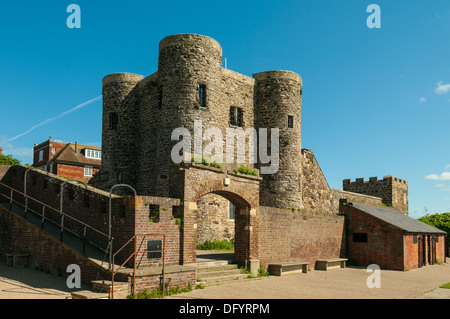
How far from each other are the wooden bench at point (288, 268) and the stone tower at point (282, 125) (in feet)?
21.8

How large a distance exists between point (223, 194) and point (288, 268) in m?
4.63

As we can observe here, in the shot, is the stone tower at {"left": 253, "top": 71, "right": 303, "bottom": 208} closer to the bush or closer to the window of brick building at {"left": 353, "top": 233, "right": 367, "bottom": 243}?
the window of brick building at {"left": 353, "top": 233, "right": 367, "bottom": 243}

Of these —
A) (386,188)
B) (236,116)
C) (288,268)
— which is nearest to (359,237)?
(288,268)

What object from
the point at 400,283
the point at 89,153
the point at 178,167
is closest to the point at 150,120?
the point at 178,167

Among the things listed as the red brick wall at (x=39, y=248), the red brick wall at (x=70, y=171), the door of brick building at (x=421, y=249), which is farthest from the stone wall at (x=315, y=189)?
the red brick wall at (x=70, y=171)

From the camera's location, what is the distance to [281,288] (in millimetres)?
13859

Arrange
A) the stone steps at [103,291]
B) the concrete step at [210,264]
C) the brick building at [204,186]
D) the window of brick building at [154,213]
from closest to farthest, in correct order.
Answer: the stone steps at [103,291], the window of brick building at [154,213], the brick building at [204,186], the concrete step at [210,264]

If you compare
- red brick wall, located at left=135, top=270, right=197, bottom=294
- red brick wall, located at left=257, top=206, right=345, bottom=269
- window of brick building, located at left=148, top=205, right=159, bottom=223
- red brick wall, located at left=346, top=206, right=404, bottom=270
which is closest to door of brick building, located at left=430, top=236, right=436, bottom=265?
red brick wall, located at left=346, top=206, right=404, bottom=270

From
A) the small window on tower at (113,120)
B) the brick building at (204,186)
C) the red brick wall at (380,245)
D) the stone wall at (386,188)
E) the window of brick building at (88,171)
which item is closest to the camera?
the brick building at (204,186)

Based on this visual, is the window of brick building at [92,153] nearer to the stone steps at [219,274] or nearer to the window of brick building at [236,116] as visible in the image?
the window of brick building at [236,116]

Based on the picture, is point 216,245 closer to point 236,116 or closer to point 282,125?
point 236,116

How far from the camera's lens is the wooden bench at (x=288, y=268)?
1708 cm
